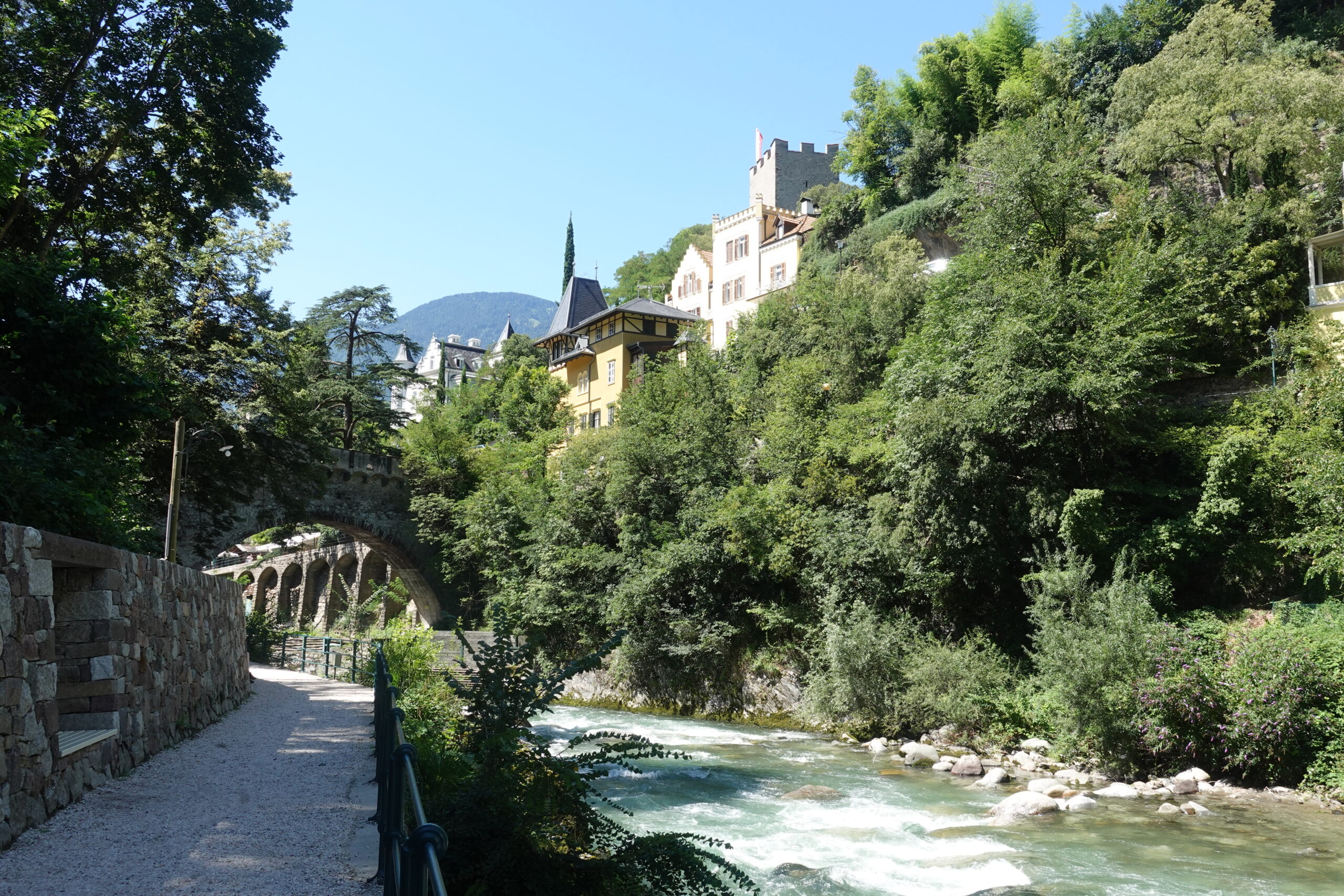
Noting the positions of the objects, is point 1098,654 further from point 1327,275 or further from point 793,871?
point 1327,275

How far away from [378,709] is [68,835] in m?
Answer: 3.29

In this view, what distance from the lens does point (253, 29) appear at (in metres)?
16.1

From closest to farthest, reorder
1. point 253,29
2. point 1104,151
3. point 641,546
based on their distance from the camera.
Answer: point 253,29 < point 641,546 < point 1104,151

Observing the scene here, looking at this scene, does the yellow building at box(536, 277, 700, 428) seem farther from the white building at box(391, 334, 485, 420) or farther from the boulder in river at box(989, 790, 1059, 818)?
the white building at box(391, 334, 485, 420)

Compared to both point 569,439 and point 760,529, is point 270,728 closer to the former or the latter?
point 760,529

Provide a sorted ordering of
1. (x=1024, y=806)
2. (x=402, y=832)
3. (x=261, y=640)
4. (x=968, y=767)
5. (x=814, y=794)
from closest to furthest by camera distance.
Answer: (x=402, y=832) → (x=1024, y=806) → (x=814, y=794) → (x=968, y=767) → (x=261, y=640)

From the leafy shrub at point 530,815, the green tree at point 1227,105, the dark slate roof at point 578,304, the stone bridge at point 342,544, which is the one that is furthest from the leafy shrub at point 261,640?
the green tree at point 1227,105

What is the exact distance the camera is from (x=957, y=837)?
37.0ft

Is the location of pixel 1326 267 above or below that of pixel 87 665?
above

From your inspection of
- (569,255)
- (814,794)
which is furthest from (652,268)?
(814,794)

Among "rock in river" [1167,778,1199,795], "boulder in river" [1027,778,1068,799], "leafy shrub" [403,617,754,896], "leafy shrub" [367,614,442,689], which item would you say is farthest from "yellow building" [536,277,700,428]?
"leafy shrub" [403,617,754,896]

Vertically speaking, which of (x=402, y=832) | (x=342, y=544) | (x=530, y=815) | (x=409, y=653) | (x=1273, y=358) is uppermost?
(x=1273, y=358)

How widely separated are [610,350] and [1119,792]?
3461 cm

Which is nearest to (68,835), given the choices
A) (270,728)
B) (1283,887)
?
(270,728)
